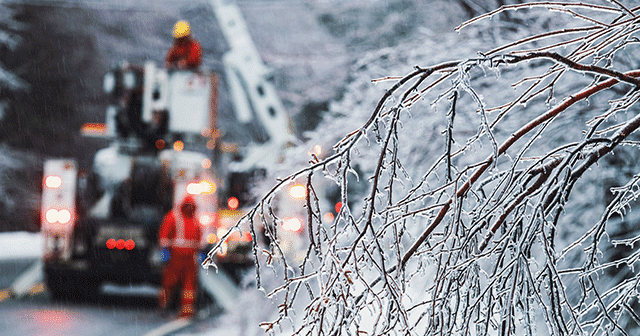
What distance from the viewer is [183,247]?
7629mm

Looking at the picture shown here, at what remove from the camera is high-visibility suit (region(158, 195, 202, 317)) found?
7578 millimetres

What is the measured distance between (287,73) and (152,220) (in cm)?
981

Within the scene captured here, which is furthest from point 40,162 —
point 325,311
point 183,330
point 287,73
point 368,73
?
point 325,311

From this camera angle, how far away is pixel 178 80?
30.3ft

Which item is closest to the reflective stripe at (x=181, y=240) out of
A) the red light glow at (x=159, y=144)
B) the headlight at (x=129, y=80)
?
the red light glow at (x=159, y=144)

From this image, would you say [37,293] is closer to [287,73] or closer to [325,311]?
[325,311]

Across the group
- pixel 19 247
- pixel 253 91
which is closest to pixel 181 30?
pixel 253 91

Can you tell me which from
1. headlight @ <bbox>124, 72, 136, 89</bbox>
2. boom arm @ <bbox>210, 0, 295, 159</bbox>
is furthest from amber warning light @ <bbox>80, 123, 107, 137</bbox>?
boom arm @ <bbox>210, 0, 295, 159</bbox>

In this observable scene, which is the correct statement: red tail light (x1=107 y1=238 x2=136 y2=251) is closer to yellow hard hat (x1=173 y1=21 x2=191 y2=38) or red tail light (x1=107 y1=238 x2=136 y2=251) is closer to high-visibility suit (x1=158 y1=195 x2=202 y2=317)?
high-visibility suit (x1=158 y1=195 x2=202 y2=317)

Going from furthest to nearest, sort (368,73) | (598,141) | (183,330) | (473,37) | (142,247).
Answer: (142,247) → (183,330) → (368,73) → (473,37) → (598,141)

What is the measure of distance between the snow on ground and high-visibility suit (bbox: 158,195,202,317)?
6531 mm

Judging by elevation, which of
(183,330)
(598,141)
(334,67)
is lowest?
(598,141)

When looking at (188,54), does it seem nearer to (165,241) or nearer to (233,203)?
(233,203)

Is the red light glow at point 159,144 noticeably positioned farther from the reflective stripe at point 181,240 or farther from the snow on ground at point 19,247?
the snow on ground at point 19,247
